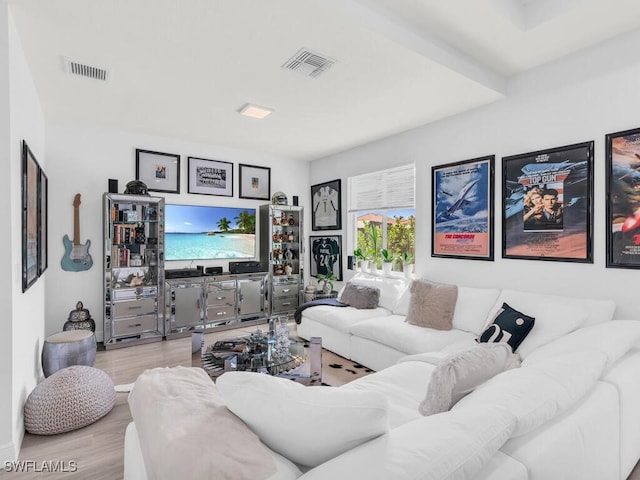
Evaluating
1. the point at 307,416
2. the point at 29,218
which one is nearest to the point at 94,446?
the point at 29,218

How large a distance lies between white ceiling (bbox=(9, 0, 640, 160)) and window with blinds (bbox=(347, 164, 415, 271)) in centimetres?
94

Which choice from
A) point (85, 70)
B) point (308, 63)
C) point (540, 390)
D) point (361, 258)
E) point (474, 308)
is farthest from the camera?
point (361, 258)

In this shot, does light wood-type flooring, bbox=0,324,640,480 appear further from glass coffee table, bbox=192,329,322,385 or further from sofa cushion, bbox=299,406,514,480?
sofa cushion, bbox=299,406,514,480

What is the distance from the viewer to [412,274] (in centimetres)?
434

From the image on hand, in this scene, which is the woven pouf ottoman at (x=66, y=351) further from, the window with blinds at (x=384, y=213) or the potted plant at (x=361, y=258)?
the window with blinds at (x=384, y=213)

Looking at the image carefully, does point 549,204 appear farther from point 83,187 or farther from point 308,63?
point 83,187

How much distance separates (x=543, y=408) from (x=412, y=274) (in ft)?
10.4

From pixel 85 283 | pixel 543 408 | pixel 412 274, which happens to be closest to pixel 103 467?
pixel 543 408

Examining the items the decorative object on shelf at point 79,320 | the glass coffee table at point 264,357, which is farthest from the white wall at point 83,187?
the glass coffee table at point 264,357

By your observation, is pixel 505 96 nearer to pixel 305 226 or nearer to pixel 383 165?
pixel 383 165

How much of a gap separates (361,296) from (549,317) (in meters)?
2.00

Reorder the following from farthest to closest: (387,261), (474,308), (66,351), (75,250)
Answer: (387,261), (75,250), (474,308), (66,351)

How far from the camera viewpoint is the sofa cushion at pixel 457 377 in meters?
1.45

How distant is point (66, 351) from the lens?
294 cm
